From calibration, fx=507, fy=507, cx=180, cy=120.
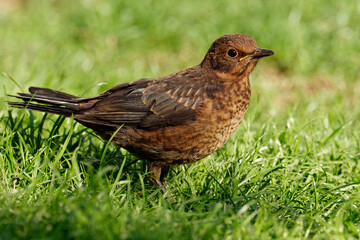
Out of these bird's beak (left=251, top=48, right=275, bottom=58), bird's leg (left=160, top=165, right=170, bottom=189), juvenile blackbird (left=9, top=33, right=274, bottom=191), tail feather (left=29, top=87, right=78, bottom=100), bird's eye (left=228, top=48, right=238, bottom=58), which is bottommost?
bird's leg (left=160, top=165, right=170, bottom=189)

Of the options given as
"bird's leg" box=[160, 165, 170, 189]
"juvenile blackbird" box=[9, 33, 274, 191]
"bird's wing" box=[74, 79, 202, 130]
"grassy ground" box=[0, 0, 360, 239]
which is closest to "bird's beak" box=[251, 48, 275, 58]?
"juvenile blackbird" box=[9, 33, 274, 191]

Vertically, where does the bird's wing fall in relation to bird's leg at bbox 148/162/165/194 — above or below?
above

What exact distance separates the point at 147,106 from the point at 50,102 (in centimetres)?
88

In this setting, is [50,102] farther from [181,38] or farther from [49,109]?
[181,38]

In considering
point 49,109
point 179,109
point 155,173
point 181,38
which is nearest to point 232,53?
point 179,109

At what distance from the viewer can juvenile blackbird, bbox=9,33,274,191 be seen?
399 cm

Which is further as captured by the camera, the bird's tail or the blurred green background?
the blurred green background

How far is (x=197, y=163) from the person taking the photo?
447 centimetres

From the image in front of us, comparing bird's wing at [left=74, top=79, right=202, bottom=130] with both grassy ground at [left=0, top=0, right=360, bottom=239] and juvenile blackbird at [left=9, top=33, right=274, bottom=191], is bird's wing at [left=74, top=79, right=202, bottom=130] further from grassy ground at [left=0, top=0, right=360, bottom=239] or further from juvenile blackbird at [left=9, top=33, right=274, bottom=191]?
grassy ground at [left=0, top=0, right=360, bottom=239]

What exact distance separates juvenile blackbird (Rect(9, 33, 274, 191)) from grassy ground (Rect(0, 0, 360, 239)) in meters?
0.22

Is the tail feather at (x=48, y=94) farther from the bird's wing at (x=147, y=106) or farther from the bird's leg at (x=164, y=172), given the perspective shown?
the bird's leg at (x=164, y=172)

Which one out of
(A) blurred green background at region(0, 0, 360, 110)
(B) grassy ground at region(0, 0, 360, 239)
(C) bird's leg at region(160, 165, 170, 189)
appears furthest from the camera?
(A) blurred green background at region(0, 0, 360, 110)

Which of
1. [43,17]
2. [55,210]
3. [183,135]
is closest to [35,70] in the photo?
[43,17]

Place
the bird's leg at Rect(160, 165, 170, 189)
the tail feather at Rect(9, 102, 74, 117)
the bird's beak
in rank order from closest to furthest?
the bird's beak < the tail feather at Rect(9, 102, 74, 117) < the bird's leg at Rect(160, 165, 170, 189)
